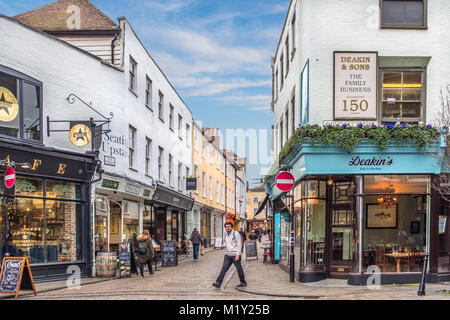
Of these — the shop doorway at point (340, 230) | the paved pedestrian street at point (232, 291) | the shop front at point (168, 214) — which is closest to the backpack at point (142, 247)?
the paved pedestrian street at point (232, 291)

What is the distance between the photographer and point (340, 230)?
45.6ft

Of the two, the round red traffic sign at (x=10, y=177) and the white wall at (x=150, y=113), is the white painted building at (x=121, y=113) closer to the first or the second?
the white wall at (x=150, y=113)

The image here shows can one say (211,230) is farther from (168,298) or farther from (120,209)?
(168,298)

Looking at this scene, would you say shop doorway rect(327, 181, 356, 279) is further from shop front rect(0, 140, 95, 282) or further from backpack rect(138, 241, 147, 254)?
shop front rect(0, 140, 95, 282)

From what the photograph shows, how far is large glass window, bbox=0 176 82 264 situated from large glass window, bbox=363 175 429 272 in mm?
9190

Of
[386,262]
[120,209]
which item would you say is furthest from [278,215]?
[386,262]

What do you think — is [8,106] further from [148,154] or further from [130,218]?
[148,154]

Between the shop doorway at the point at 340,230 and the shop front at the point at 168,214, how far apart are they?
11.4 metres

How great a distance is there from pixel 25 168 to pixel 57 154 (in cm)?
130

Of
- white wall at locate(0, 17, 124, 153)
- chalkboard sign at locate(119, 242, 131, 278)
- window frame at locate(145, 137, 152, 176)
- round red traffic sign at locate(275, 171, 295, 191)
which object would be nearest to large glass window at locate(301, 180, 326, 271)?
round red traffic sign at locate(275, 171, 295, 191)

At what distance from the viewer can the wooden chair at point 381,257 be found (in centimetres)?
1334

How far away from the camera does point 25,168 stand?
45.9 ft

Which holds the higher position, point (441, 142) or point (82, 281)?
point (441, 142)

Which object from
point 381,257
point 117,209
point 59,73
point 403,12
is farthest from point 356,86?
point 117,209
